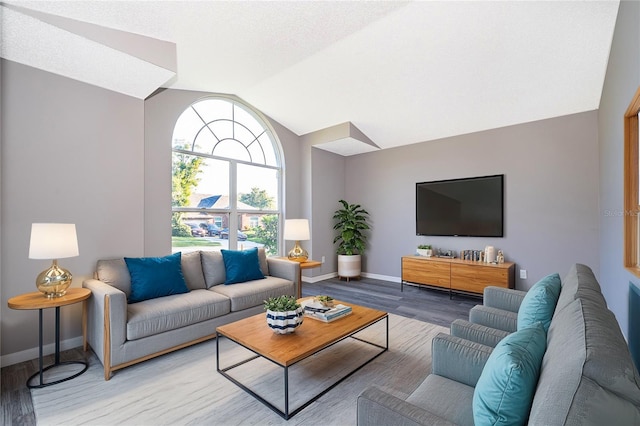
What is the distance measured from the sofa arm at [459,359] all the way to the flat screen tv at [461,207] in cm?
336

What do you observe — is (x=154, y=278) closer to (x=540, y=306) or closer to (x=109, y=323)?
(x=109, y=323)

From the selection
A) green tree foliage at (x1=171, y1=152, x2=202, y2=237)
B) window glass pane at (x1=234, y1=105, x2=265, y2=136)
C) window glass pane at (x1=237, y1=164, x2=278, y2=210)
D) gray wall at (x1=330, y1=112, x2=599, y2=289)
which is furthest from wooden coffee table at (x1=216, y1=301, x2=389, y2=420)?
window glass pane at (x1=234, y1=105, x2=265, y2=136)

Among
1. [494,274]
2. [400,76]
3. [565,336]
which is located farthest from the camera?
[494,274]

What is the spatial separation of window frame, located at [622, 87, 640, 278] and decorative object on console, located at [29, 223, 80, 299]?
13.5ft

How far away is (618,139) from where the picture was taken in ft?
7.62

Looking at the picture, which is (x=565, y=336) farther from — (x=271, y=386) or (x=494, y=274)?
(x=494, y=274)

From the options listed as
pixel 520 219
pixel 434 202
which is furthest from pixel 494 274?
pixel 434 202

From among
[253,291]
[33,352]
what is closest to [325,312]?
[253,291]

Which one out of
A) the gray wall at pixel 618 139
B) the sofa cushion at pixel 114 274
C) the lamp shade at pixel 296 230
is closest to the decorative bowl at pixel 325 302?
the lamp shade at pixel 296 230

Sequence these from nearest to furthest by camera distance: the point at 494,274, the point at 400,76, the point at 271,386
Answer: the point at 271,386 < the point at 400,76 < the point at 494,274

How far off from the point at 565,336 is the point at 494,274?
3.40 meters

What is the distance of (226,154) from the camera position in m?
4.48

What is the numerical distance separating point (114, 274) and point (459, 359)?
9.66 feet

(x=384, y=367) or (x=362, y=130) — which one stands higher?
(x=362, y=130)
